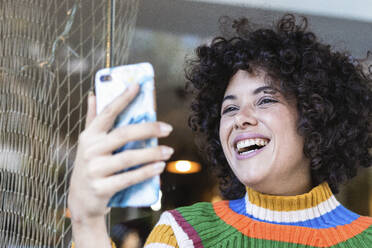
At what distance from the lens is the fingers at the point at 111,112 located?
0.55 meters

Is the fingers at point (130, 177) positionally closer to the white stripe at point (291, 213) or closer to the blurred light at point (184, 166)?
the white stripe at point (291, 213)

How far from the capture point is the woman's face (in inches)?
36.1

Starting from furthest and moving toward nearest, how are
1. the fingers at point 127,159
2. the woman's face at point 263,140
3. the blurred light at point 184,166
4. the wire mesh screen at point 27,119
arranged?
the blurred light at point 184,166, the wire mesh screen at point 27,119, the woman's face at point 263,140, the fingers at point 127,159

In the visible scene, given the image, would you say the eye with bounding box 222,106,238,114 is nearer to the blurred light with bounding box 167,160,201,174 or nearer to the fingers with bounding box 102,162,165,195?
the fingers with bounding box 102,162,165,195

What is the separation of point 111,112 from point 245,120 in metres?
0.43

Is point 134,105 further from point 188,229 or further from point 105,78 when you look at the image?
point 188,229

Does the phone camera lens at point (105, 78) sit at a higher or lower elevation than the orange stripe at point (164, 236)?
higher

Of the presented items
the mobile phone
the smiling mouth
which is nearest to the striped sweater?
the smiling mouth

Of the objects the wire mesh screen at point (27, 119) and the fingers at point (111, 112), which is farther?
the wire mesh screen at point (27, 119)

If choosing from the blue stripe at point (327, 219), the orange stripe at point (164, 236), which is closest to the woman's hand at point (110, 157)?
the orange stripe at point (164, 236)

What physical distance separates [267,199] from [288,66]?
0.28 meters

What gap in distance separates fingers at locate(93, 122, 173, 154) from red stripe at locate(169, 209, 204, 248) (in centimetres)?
45

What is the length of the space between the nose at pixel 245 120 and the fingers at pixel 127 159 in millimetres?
414

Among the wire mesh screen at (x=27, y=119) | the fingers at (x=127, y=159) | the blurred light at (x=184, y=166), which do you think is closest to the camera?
the fingers at (x=127, y=159)
